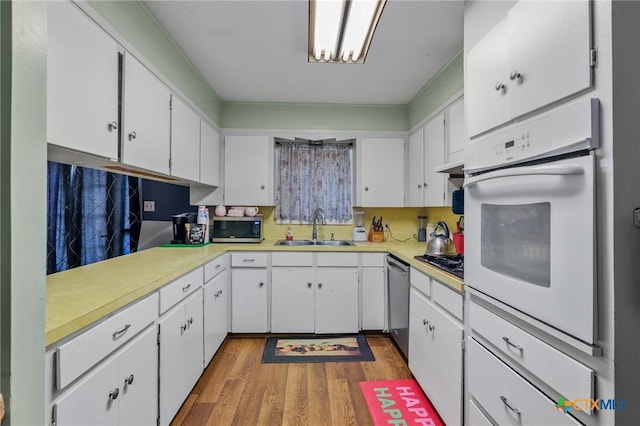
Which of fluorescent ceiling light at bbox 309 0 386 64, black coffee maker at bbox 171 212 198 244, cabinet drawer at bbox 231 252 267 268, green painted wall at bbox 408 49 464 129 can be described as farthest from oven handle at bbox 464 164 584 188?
black coffee maker at bbox 171 212 198 244

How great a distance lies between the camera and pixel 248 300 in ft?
9.11

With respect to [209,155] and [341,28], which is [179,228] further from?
[341,28]

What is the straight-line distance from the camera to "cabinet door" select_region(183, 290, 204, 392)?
1.82 metres

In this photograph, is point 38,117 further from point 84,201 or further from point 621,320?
point 84,201

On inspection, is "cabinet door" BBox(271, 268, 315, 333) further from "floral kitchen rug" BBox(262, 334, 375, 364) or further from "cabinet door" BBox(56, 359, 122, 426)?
"cabinet door" BBox(56, 359, 122, 426)

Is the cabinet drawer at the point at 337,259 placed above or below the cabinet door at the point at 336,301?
above

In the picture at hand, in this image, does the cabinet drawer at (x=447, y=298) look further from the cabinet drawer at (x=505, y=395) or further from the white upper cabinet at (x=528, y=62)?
the white upper cabinet at (x=528, y=62)

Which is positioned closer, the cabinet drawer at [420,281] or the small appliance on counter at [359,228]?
the cabinet drawer at [420,281]

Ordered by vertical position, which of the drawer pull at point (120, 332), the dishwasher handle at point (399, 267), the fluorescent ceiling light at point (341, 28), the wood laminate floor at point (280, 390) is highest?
the fluorescent ceiling light at point (341, 28)

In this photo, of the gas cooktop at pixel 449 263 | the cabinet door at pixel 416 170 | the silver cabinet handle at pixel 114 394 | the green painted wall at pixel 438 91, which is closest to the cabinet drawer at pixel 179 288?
the silver cabinet handle at pixel 114 394

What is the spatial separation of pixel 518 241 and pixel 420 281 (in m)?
0.99

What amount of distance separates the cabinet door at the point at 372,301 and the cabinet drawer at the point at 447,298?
104 cm

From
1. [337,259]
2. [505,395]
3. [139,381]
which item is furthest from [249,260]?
[505,395]

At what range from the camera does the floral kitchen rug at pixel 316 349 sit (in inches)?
95.9
